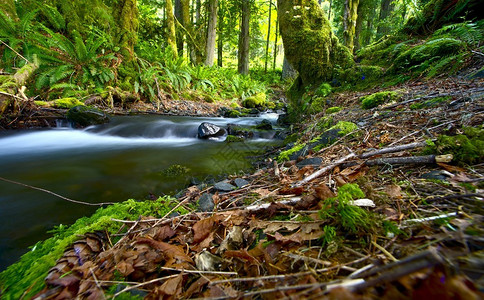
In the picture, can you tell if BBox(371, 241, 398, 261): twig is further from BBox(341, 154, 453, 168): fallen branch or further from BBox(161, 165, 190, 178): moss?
BBox(161, 165, 190, 178): moss

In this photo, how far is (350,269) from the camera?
69 cm

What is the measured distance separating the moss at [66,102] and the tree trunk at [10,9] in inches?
132

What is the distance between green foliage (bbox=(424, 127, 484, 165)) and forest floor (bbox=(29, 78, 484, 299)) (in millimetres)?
10

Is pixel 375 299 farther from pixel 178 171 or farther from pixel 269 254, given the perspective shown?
pixel 178 171

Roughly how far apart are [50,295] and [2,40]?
336 inches

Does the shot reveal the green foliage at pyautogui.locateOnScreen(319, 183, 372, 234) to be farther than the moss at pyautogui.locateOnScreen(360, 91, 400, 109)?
No

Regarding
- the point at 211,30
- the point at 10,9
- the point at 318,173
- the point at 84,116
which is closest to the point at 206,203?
the point at 318,173

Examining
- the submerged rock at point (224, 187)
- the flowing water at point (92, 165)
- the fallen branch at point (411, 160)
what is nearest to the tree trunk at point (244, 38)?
the flowing water at point (92, 165)

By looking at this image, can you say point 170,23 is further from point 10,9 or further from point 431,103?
point 431,103

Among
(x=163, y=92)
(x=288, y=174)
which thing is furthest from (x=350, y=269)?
(x=163, y=92)

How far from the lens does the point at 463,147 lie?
1.25 m

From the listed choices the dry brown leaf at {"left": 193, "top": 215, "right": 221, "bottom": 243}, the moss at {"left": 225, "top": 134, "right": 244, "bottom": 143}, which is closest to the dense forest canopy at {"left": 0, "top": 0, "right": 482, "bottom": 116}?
the moss at {"left": 225, "top": 134, "right": 244, "bottom": 143}

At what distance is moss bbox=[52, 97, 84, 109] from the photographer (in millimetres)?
5654

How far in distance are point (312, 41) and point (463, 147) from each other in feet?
19.4
